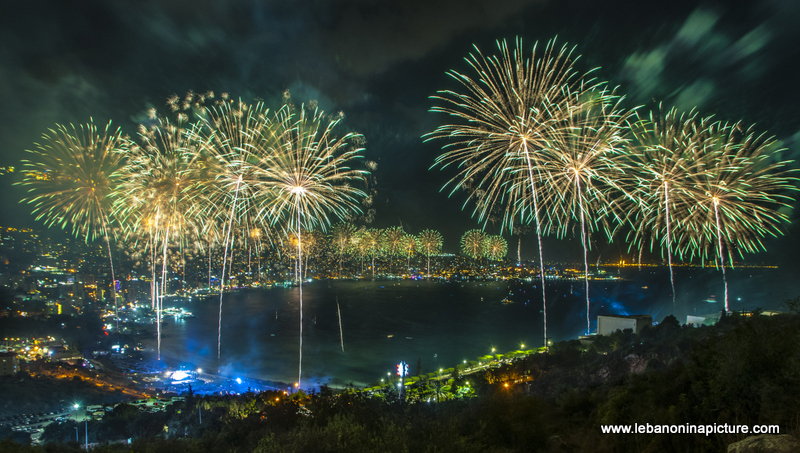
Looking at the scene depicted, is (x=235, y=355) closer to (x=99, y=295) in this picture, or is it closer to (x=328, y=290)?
(x=99, y=295)

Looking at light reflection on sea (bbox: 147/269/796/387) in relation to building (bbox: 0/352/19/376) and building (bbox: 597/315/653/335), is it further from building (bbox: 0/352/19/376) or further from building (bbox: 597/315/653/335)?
building (bbox: 597/315/653/335)

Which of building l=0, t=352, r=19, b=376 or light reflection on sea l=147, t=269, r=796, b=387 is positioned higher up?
building l=0, t=352, r=19, b=376

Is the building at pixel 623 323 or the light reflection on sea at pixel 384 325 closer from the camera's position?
the building at pixel 623 323

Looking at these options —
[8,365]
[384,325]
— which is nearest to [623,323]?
[384,325]

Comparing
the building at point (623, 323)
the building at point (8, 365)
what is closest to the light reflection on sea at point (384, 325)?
the building at point (8, 365)

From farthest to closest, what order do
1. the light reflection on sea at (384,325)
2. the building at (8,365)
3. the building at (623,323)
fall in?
the light reflection on sea at (384,325)
the building at (8,365)
the building at (623,323)

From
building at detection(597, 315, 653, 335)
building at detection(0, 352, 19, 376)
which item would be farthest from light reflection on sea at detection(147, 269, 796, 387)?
building at detection(597, 315, 653, 335)

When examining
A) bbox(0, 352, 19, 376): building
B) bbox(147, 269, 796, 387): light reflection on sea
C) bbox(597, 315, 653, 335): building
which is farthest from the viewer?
bbox(147, 269, 796, 387): light reflection on sea

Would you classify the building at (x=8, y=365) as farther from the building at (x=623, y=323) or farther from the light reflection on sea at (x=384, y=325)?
the building at (x=623, y=323)

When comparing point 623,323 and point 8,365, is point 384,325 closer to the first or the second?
point 623,323
